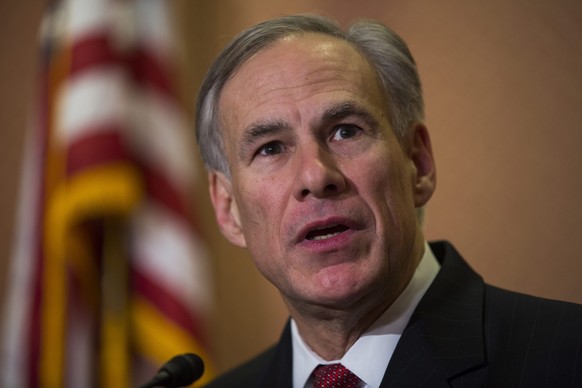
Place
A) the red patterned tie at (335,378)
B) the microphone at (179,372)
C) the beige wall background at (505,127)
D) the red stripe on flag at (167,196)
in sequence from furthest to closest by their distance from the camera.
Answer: the red stripe on flag at (167,196), the beige wall background at (505,127), the red patterned tie at (335,378), the microphone at (179,372)

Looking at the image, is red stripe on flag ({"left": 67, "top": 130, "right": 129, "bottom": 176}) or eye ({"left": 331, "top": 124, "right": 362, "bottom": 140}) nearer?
eye ({"left": 331, "top": 124, "right": 362, "bottom": 140})

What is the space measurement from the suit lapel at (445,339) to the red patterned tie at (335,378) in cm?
13

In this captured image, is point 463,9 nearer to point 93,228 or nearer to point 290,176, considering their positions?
point 290,176

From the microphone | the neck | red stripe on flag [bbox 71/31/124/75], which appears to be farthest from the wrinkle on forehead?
red stripe on flag [bbox 71/31/124/75]

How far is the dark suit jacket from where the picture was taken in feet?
5.20

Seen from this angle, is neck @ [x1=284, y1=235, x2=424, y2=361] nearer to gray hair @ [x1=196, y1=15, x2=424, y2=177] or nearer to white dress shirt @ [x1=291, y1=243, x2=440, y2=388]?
white dress shirt @ [x1=291, y1=243, x2=440, y2=388]

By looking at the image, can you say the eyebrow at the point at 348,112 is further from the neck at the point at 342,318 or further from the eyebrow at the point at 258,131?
the neck at the point at 342,318

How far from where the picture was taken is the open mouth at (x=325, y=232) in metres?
1.67

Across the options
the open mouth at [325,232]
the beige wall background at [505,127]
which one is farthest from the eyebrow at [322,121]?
the beige wall background at [505,127]

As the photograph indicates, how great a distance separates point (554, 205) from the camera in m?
2.17

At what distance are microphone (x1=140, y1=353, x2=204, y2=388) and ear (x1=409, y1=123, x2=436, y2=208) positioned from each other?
0.72 m

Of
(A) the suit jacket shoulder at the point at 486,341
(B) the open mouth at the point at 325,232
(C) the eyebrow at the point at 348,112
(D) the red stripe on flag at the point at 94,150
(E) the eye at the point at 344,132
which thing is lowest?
(A) the suit jacket shoulder at the point at 486,341

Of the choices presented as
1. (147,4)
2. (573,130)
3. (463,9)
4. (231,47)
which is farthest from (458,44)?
(147,4)

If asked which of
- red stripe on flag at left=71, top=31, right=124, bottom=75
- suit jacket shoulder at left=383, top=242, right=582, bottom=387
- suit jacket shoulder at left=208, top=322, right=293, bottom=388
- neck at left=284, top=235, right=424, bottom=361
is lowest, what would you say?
suit jacket shoulder at left=208, top=322, right=293, bottom=388
